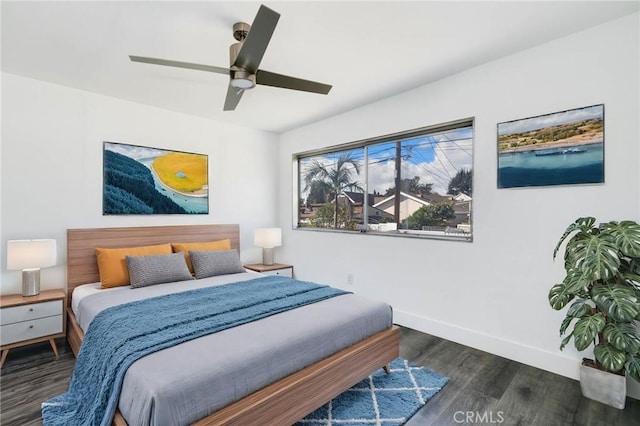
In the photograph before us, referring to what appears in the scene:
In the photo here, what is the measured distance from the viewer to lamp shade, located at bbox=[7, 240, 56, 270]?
105 inches

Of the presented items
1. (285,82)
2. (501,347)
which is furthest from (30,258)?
(501,347)

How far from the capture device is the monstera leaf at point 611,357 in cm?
183

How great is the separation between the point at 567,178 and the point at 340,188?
255cm

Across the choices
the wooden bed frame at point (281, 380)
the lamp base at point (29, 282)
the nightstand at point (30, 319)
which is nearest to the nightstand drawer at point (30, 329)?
the nightstand at point (30, 319)

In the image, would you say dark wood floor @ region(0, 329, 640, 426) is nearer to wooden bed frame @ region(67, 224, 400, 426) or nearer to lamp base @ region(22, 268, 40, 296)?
wooden bed frame @ region(67, 224, 400, 426)

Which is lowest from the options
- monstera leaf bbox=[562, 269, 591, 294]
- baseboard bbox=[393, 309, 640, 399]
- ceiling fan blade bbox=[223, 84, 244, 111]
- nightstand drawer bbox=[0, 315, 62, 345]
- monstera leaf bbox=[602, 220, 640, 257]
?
baseboard bbox=[393, 309, 640, 399]

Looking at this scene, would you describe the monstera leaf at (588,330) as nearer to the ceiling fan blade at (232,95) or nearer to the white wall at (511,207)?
the white wall at (511,207)

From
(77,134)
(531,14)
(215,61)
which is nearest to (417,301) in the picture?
(531,14)

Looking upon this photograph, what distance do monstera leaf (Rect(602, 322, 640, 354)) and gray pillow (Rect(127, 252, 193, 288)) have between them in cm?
343

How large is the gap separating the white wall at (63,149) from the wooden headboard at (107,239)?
4.5 inches

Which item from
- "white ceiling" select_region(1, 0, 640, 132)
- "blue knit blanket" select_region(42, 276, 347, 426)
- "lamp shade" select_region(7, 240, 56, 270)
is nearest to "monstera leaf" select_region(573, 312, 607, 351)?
"blue knit blanket" select_region(42, 276, 347, 426)

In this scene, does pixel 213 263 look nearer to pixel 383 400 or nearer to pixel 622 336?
A: pixel 383 400

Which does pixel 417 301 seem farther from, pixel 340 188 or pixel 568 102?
pixel 568 102

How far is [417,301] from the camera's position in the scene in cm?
331
